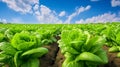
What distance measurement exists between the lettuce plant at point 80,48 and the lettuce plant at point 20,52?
0.37m

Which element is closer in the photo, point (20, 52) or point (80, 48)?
point (80, 48)

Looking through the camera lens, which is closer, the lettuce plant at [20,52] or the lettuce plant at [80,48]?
the lettuce plant at [80,48]

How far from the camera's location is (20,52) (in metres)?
3.89

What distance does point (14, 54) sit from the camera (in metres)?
4.00

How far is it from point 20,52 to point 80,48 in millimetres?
947

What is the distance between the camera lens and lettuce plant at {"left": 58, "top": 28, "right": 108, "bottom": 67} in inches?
137

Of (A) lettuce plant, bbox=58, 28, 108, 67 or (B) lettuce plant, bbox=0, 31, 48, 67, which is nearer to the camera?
(A) lettuce plant, bbox=58, 28, 108, 67

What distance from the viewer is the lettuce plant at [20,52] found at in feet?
12.7

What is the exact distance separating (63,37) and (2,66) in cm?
117

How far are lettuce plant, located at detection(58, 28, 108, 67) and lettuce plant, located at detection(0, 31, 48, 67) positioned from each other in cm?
37

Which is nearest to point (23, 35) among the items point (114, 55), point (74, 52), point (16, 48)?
point (16, 48)

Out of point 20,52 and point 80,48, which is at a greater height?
point 80,48

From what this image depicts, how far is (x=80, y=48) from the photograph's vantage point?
3729 millimetres

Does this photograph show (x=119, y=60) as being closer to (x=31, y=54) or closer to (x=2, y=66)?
(x=31, y=54)
